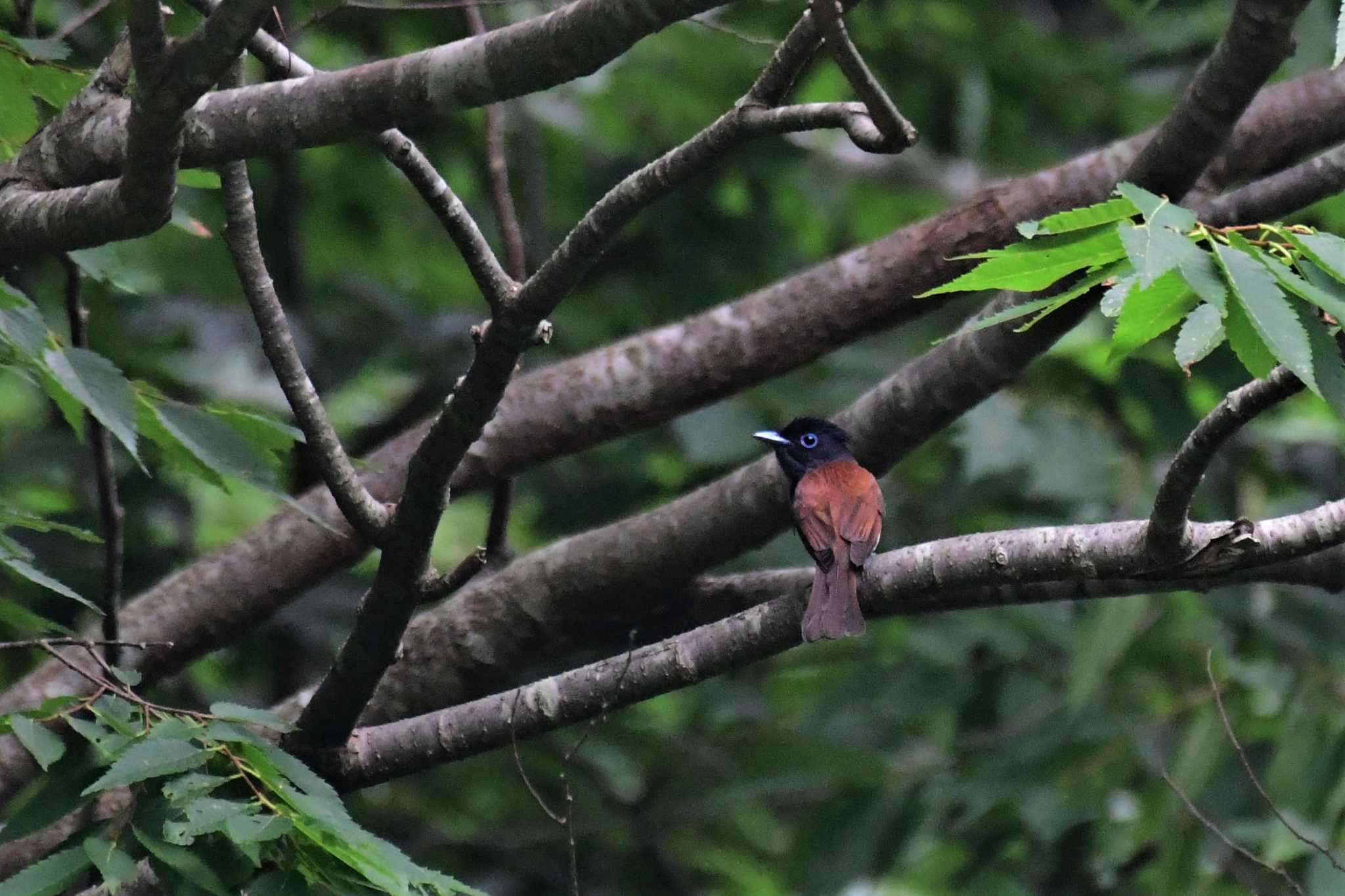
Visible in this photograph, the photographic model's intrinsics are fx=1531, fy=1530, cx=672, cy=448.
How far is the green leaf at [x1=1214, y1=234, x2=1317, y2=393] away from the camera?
7.39ft

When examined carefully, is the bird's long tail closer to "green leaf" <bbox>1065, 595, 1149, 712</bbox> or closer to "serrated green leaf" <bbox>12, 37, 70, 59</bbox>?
"green leaf" <bbox>1065, 595, 1149, 712</bbox>

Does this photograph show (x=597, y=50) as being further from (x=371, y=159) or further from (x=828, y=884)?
(x=371, y=159)

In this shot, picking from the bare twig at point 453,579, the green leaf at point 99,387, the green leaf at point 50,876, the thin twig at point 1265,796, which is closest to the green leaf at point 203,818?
the green leaf at point 50,876

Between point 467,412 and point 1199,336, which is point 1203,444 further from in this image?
point 467,412

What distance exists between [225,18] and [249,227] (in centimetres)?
113

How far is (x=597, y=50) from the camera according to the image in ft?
9.50

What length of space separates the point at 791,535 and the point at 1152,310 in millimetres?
3912

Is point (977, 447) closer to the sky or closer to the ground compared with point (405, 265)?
closer to the ground

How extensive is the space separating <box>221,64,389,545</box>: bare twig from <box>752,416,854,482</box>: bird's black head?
1616 millimetres

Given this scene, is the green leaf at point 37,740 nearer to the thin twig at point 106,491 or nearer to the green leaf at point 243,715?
the green leaf at point 243,715

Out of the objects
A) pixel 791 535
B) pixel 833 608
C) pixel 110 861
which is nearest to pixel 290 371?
pixel 110 861

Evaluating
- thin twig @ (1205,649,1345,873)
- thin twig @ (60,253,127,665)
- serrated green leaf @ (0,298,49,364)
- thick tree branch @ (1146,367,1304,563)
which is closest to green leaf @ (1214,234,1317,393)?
thick tree branch @ (1146,367,1304,563)

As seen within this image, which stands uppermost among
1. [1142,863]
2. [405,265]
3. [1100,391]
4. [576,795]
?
A: [405,265]

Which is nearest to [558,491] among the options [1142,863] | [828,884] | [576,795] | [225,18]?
[576,795]
